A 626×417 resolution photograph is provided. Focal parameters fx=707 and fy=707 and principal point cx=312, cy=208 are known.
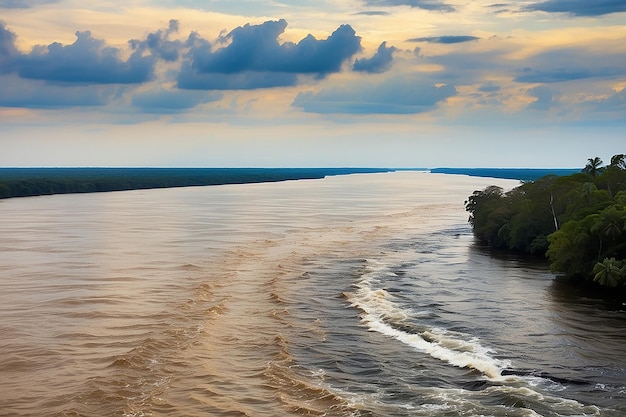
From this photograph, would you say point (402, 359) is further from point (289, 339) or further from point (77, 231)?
point (77, 231)

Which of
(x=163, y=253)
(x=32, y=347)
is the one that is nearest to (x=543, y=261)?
(x=163, y=253)

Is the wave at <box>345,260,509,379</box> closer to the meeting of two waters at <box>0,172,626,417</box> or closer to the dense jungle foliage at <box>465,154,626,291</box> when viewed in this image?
the meeting of two waters at <box>0,172,626,417</box>

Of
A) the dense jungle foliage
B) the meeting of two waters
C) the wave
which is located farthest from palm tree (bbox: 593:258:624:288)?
the wave

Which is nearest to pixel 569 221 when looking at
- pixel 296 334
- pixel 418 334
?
pixel 418 334

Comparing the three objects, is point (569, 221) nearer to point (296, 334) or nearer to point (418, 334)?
point (418, 334)

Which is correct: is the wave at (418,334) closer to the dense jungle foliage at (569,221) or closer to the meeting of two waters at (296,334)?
the meeting of two waters at (296,334)

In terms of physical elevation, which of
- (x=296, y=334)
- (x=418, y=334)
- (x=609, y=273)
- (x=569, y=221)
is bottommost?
(x=418, y=334)
